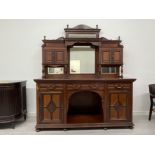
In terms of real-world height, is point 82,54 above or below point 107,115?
above

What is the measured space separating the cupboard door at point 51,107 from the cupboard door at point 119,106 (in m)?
0.91

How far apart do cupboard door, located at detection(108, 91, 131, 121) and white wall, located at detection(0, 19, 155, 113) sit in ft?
3.16

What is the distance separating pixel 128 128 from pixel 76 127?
0.96 m

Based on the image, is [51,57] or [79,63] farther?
[79,63]

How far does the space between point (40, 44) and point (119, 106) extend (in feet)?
7.02

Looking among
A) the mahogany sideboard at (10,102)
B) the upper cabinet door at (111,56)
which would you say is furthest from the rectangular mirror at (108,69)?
the mahogany sideboard at (10,102)

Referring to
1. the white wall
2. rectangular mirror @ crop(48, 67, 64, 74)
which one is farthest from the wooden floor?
rectangular mirror @ crop(48, 67, 64, 74)

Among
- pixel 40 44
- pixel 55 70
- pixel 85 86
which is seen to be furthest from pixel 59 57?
pixel 85 86

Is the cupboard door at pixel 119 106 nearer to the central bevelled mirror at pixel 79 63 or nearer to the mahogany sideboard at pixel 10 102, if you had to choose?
the central bevelled mirror at pixel 79 63

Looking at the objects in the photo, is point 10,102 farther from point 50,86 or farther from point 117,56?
point 117,56

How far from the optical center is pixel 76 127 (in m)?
3.48

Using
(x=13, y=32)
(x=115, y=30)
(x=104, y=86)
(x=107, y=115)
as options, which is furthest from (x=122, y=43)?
(x=13, y=32)

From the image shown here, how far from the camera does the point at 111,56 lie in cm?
395
